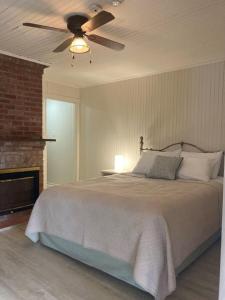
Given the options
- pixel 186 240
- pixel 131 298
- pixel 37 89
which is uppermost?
pixel 37 89

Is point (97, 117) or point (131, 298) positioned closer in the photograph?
point (131, 298)

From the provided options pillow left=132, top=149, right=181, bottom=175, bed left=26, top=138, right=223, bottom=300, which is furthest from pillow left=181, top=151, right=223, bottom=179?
bed left=26, top=138, right=223, bottom=300

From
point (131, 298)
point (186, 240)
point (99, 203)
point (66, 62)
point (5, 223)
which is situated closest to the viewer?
point (131, 298)

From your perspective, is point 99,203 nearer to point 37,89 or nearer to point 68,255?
point 68,255

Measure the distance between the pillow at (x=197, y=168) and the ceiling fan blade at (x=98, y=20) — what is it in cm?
228

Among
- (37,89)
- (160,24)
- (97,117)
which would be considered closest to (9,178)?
(37,89)

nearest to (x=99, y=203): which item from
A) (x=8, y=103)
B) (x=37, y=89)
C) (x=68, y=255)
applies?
(x=68, y=255)

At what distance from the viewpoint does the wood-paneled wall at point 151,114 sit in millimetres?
3891

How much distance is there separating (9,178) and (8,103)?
3.78 ft

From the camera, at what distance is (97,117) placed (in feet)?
18.1

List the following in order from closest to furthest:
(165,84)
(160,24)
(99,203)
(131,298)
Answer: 1. (131,298)
2. (99,203)
3. (160,24)
4. (165,84)

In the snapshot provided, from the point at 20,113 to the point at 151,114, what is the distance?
2.34 metres

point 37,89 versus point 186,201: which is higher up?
point 37,89

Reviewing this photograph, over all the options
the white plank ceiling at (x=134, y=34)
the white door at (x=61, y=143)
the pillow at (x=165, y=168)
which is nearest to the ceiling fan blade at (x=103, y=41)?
the white plank ceiling at (x=134, y=34)
